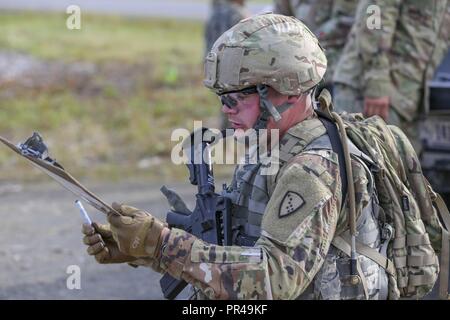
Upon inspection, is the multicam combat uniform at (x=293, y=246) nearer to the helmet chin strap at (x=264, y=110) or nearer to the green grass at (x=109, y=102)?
the helmet chin strap at (x=264, y=110)

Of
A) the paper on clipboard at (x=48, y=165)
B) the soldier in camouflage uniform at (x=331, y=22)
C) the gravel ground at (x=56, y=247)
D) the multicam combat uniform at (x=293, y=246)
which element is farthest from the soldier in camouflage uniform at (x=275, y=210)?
the soldier in camouflage uniform at (x=331, y=22)

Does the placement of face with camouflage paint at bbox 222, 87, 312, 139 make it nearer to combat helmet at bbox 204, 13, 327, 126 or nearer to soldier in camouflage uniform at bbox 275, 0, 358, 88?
combat helmet at bbox 204, 13, 327, 126

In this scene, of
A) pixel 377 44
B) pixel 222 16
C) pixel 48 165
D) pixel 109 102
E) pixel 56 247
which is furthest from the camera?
pixel 109 102

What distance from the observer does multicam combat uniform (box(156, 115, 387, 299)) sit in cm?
305

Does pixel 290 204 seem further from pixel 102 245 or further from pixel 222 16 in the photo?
pixel 222 16

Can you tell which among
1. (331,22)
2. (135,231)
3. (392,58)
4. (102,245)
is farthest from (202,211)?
(331,22)

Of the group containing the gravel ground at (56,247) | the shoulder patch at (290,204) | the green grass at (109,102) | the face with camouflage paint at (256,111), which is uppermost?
the face with camouflage paint at (256,111)

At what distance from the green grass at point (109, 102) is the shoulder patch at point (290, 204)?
534 centimetres

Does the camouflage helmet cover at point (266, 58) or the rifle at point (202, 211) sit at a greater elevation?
the camouflage helmet cover at point (266, 58)

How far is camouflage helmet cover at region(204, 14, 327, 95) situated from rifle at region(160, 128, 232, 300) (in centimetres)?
41

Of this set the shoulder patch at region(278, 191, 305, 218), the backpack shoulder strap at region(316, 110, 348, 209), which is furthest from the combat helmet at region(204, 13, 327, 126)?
the shoulder patch at region(278, 191, 305, 218)

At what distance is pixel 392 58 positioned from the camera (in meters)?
5.83

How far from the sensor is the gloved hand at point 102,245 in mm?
3322

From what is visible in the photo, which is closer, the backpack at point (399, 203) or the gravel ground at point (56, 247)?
the backpack at point (399, 203)
